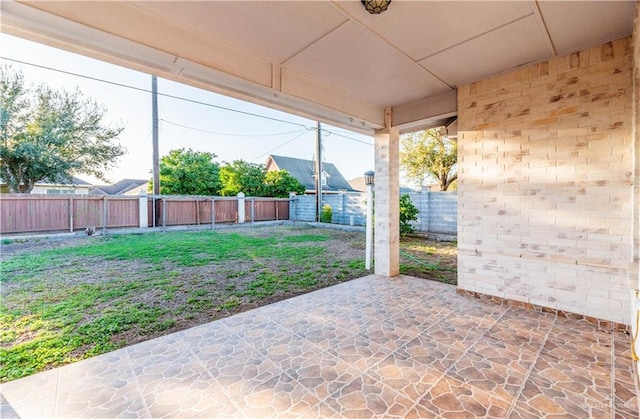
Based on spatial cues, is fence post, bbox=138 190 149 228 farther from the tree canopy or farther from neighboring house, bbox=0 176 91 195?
the tree canopy

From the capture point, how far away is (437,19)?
2.31 meters

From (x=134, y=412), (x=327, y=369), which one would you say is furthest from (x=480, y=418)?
(x=134, y=412)

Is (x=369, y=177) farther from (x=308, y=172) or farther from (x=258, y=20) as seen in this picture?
(x=308, y=172)

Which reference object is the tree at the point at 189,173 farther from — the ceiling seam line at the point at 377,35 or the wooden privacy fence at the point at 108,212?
the ceiling seam line at the point at 377,35

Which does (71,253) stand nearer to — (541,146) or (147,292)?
(147,292)

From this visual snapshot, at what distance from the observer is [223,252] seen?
7.17 m

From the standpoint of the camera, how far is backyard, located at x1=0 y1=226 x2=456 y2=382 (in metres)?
2.67

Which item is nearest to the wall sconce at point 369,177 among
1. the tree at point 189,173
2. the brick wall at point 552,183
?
the brick wall at point 552,183

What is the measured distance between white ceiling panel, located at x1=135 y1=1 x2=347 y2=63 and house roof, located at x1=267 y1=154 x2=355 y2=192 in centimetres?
1967

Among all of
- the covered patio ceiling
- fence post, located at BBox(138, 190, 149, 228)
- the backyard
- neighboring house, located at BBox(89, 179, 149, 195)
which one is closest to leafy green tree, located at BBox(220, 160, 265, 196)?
fence post, located at BBox(138, 190, 149, 228)

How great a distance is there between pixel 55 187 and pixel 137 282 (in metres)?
14.3

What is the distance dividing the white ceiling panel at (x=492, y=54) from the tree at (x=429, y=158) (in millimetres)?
10231

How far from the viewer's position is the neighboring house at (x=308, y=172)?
23317 mm

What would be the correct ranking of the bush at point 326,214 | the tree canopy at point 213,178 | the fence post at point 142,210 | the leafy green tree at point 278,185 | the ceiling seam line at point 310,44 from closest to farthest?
the ceiling seam line at point 310,44
the fence post at point 142,210
the bush at point 326,214
the tree canopy at point 213,178
the leafy green tree at point 278,185
